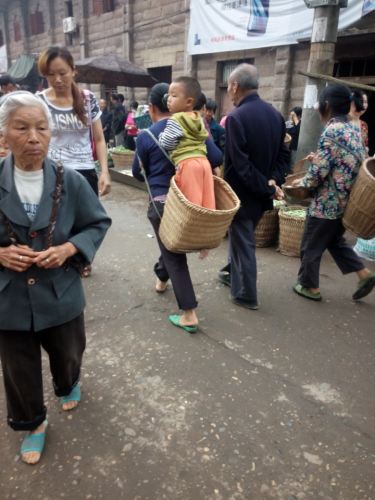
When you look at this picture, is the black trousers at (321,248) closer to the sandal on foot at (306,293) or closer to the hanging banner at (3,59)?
the sandal on foot at (306,293)

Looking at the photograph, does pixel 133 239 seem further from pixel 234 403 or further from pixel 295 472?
pixel 295 472

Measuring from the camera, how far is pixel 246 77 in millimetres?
3064

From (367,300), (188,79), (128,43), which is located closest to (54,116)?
(188,79)

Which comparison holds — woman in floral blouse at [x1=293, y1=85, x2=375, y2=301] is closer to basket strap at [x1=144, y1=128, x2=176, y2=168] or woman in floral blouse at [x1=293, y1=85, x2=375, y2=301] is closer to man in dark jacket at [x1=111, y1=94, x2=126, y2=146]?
basket strap at [x1=144, y1=128, x2=176, y2=168]

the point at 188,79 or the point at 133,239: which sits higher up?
the point at 188,79

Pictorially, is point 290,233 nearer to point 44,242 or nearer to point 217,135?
point 217,135

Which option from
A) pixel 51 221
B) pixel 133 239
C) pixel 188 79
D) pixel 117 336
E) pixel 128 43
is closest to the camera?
pixel 51 221

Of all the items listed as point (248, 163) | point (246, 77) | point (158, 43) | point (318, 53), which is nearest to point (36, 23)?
point (158, 43)

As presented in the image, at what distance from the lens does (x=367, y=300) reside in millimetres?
3600

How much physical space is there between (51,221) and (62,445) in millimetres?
1149

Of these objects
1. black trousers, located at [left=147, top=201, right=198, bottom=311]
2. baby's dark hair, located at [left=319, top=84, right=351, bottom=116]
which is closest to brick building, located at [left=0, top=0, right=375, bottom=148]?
baby's dark hair, located at [left=319, top=84, right=351, bottom=116]

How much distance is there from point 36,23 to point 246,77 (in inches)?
782

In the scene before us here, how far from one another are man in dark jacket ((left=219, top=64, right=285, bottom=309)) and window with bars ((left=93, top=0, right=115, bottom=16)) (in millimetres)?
13468

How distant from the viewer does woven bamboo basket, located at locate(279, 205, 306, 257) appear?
441 centimetres
